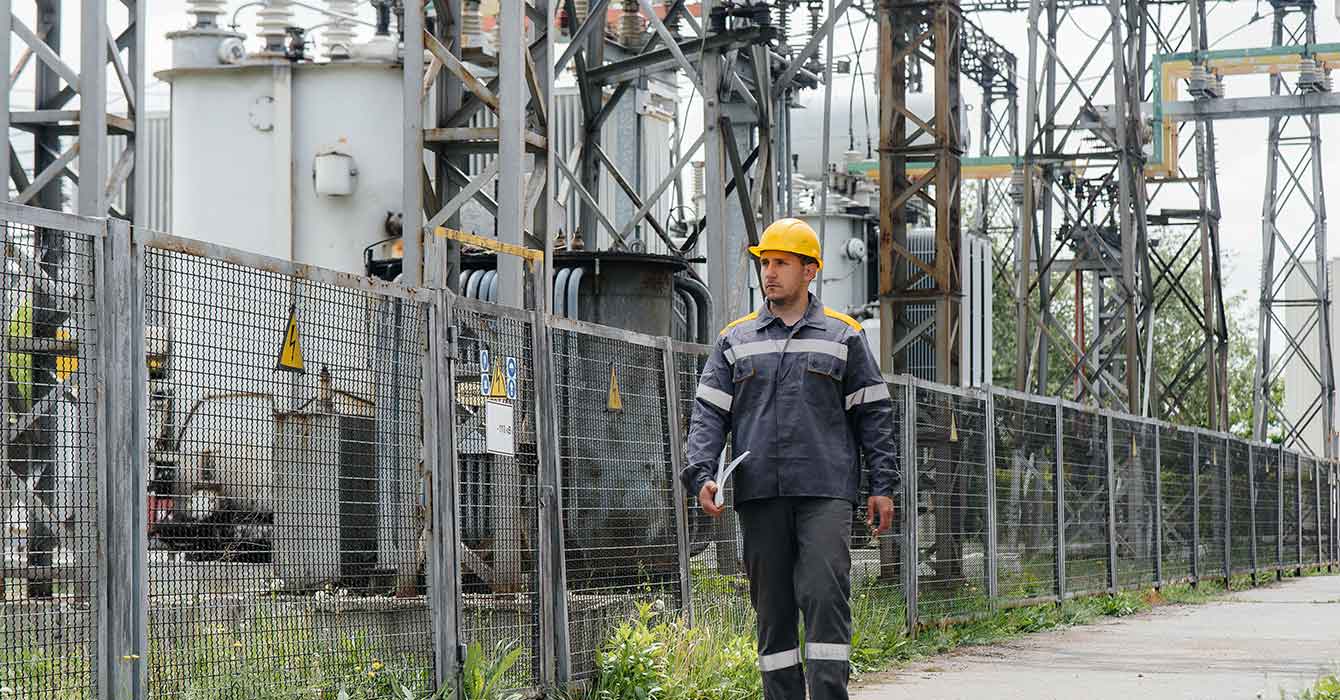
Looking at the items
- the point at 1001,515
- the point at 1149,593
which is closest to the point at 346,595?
the point at 1001,515

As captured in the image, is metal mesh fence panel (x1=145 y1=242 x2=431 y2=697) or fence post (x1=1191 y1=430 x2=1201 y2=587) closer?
metal mesh fence panel (x1=145 y1=242 x2=431 y2=697)

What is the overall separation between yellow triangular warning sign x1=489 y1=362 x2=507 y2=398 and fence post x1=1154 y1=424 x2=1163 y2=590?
1361 cm

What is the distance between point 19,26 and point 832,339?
254 inches

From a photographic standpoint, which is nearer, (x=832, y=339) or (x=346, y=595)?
(x=346, y=595)

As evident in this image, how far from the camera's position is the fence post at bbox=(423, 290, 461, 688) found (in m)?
7.47

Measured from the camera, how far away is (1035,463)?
1633cm

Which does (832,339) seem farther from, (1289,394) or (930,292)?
(1289,394)

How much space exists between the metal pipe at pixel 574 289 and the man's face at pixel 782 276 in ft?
27.3

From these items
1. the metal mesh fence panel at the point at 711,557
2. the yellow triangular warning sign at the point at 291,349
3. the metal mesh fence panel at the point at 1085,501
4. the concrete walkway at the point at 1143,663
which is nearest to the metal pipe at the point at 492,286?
the metal mesh fence panel at the point at 1085,501

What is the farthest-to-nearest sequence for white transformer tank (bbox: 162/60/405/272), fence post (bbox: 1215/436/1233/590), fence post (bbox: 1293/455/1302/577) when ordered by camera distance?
1. fence post (bbox: 1293/455/1302/577)
2. white transformer tank (bbox: 162/60/405/272)
3. fence post (bbox: 1215/436/1233/590)

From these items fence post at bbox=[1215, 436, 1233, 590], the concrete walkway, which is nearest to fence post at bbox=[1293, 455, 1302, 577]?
fence post at bbox=[1215, 436, 1233, 590]

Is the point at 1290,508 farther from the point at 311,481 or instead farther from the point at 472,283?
the point at 311,481

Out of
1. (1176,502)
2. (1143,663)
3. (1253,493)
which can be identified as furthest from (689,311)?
(1253,493)

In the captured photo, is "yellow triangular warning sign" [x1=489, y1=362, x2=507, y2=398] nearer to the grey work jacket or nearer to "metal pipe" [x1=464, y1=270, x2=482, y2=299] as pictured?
the grey work jacket
